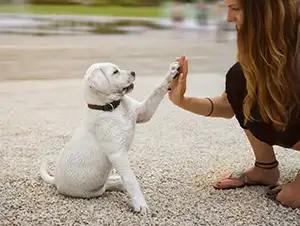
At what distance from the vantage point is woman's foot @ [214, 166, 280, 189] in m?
1.14

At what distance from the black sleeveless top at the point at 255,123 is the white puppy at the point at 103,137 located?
0.14 m

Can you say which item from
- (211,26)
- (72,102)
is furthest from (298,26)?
(211,26)

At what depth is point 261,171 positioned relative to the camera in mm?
1143

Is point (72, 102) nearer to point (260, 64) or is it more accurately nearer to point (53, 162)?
point (53, 162)

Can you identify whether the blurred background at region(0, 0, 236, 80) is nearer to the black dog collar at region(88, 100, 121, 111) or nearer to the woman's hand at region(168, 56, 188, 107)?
the woman's hand at region(168, 56, 188, 107)

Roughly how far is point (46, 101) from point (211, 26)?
74.9 inches

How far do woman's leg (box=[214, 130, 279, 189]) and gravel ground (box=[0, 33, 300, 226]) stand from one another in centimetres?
2

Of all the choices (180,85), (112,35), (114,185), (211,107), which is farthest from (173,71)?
(112,35)

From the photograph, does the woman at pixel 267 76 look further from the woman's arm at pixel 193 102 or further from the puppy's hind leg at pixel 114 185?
the puppy's hind leg at pixel 114 185

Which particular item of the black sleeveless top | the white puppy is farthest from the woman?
the white puppy

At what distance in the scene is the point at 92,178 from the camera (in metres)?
1.03

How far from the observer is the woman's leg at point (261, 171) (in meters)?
1.14

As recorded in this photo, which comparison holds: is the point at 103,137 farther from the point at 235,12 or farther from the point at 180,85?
the point at 235,12

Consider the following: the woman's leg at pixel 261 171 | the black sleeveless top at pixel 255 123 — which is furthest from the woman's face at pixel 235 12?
the woman's leg at pixel 261 171
